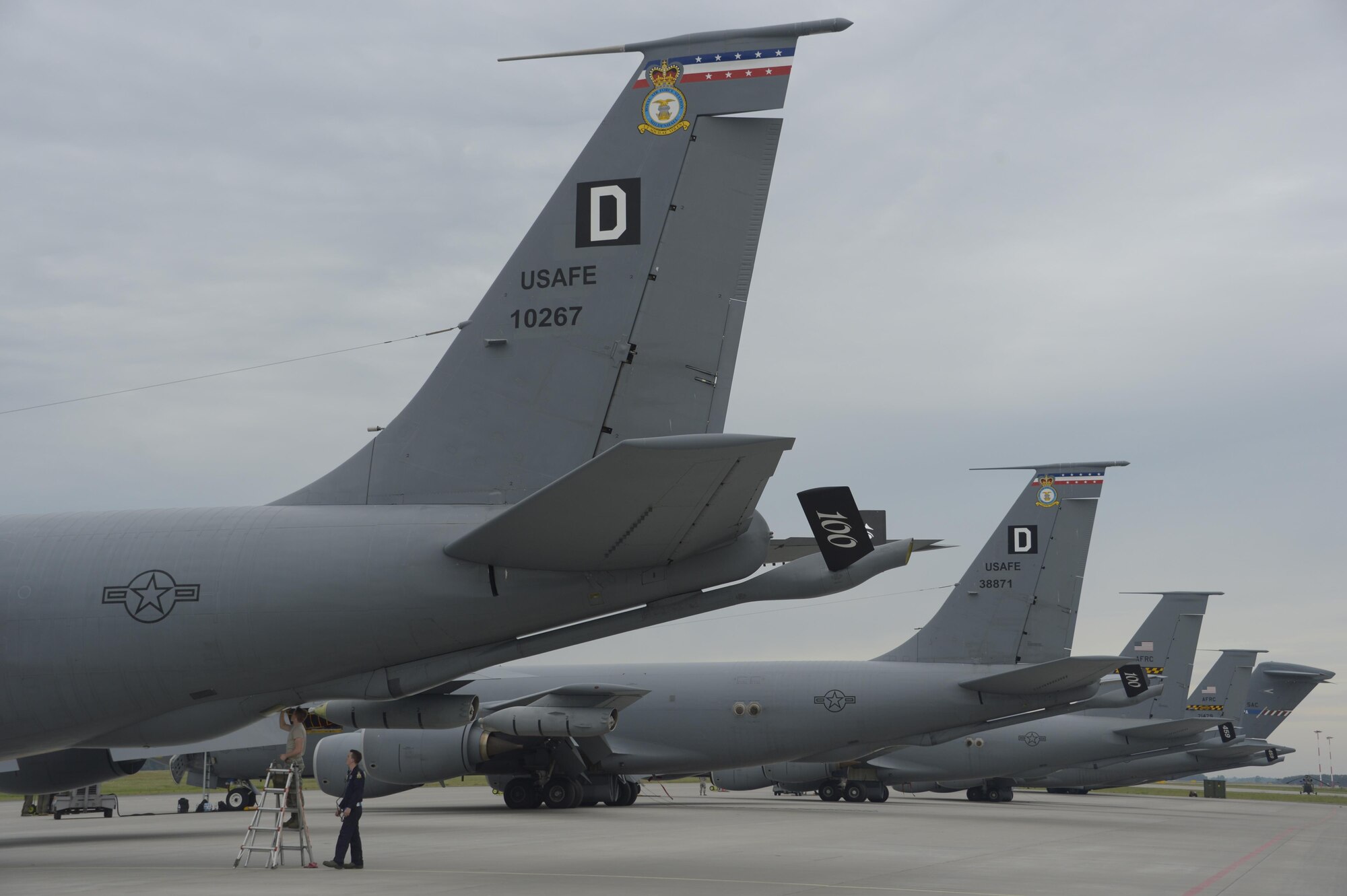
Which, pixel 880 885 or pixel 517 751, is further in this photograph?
pixel 517 751

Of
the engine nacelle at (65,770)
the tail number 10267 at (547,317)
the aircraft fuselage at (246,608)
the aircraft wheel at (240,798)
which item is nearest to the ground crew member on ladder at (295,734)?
the aircraft fuselage at (246,608)

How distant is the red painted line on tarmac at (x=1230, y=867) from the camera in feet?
41.5

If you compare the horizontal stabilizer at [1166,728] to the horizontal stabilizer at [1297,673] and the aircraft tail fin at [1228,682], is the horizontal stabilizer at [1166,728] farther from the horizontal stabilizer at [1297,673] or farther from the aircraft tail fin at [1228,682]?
the horizontal stabilizer at [1297,673]

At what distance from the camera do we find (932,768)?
34062mm

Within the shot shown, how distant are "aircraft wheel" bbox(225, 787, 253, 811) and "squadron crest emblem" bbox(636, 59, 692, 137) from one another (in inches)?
921

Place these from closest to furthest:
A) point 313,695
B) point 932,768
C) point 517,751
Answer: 1. point 313,695
2. point 517,751
3. point 932,768

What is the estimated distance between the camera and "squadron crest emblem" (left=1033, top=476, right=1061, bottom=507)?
88.0 ft

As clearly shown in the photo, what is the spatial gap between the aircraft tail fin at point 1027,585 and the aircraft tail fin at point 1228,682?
25987 mm

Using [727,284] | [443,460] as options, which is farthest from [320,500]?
[727,284]

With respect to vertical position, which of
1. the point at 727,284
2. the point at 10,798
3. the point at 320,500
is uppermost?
the point at 727,284

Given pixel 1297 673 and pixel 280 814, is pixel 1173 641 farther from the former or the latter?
pixel 280 814

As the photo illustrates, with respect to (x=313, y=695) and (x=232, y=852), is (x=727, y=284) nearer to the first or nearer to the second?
(x=313, y=695)

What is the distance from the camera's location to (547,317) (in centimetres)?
1033

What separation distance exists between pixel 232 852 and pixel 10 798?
3250 cm
